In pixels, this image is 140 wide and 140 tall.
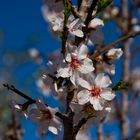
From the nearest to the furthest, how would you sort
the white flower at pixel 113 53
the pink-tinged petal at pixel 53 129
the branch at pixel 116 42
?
the pink-tinged petal at pixel 53 129 → the branch at pixel 116 42 → the white flower at pixel 113 53

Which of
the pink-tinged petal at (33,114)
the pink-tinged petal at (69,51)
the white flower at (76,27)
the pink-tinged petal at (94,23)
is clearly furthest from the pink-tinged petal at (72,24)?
the pink-tinged petal at (33,114)

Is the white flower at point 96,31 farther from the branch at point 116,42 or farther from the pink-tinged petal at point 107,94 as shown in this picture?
the pink-tinged petal at point 107,94

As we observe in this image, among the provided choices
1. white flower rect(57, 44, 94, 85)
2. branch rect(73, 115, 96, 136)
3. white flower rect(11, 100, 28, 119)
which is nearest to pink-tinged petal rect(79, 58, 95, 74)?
white flower rect(57, 44, 94, 85)

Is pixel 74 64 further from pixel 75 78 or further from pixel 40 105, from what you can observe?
pixel 40 105

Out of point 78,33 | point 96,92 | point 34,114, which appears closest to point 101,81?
point 96,92

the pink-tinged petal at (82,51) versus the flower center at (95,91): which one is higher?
the pink-tinged petal at (82,51)

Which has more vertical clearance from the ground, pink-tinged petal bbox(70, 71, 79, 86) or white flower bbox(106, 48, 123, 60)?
white flower bbox(106, 48, 123, 60)

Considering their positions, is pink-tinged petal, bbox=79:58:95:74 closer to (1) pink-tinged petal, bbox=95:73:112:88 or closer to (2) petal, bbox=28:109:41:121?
(1) pink-tinged petal, bbox=95:73:112:88
